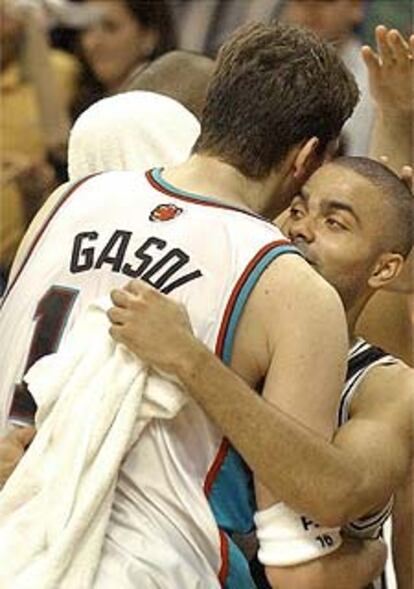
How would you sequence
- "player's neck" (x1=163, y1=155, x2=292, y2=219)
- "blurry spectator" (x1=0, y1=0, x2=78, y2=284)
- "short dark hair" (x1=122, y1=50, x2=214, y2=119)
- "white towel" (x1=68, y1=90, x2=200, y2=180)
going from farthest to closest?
"blurry spectator" (x1=0, y1=0, x2=78, y2=284)
"short dark hair" (x1=122, y1=50, x2=214, y2=119)
"white towel" (x1=68, y1=90, x2=200, y2=180)
"player's neck" (x1=163, y1=155, x2=292, y2=219)

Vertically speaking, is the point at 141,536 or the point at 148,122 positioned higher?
the point at 148,122

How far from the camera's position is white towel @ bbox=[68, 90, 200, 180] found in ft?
12.7

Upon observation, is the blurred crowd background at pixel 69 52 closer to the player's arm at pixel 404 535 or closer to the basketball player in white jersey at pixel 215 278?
the player's arm at pixel 404 535

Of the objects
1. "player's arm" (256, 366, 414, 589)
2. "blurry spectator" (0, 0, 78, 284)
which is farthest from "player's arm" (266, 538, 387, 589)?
"blurry spectator" (0, 0, 78, 284)

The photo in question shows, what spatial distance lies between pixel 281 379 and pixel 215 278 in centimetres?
20

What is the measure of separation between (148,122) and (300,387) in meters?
1.00

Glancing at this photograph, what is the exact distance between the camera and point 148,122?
386 centimetres

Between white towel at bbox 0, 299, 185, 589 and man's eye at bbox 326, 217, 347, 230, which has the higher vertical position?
man's eye at bbox 326, 217, 347, 230

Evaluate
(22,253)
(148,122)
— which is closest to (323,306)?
(22,253)

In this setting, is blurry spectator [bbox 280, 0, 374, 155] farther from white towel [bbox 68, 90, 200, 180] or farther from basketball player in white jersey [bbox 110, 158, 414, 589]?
basketball player in white jersey [bbox 110, 158, 414, 589]

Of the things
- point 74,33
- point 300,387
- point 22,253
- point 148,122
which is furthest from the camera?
point 74,33

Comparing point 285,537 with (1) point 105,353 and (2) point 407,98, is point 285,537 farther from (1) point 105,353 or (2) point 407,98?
(2) point 407,98

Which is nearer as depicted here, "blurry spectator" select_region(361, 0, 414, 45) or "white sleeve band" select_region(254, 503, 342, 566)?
"white sleeve band" select_region(254, 503, 342, 566)

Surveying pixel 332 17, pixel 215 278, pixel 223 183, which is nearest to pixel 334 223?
pixel 223 183
